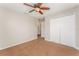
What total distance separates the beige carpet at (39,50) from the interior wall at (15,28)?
0.31 ft

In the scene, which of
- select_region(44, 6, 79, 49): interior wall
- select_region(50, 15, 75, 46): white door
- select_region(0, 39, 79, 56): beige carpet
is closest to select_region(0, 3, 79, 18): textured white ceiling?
select_region(44, 6, 79, 49): interior wall

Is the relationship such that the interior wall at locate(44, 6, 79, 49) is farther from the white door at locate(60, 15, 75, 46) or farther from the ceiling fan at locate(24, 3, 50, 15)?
the ceiling fan at locate(24, 3, 50, 15)

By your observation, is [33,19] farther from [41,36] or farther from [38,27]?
[41,36]

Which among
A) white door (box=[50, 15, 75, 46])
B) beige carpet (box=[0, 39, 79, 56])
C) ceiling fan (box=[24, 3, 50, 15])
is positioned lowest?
beige carpet (box=[0, 39, 79, 56])

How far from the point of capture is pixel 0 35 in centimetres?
186

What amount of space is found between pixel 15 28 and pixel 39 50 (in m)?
0.60

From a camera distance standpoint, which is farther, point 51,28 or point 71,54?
point 51,28

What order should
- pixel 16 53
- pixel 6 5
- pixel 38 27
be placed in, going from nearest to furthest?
pixel 6 5 → pixel 16 53 → pixel 38 27

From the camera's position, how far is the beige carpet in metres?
1.82

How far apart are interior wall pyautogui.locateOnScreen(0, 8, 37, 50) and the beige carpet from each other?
0.31 feet

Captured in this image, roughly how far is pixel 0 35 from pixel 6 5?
1.79 ft

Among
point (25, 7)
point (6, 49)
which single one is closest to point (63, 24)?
point (25, 7)

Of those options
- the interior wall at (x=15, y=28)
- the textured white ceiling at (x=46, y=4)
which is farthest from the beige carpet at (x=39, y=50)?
the textured white ceiling at (x=46, y=4)

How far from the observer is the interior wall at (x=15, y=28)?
1.87m
